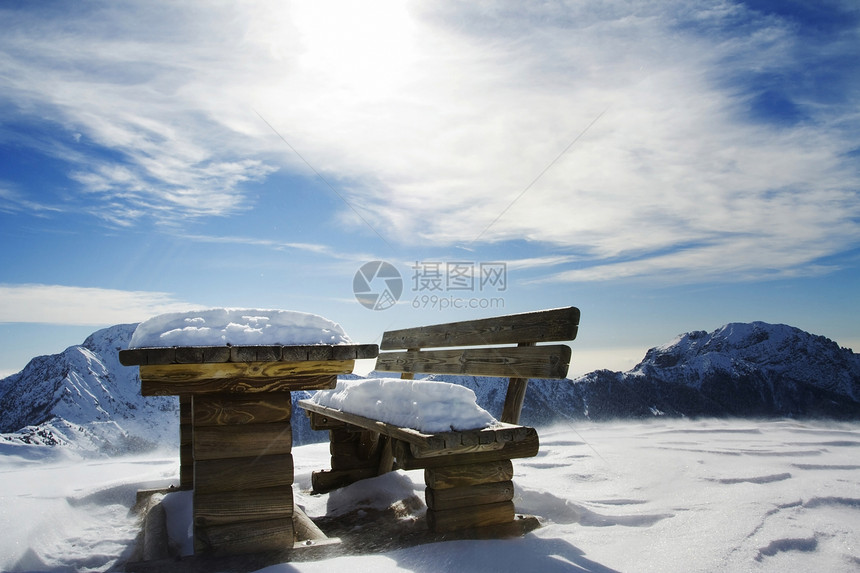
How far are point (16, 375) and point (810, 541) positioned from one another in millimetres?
30776

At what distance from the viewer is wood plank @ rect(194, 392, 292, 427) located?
2.74m

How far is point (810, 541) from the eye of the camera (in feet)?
9.90

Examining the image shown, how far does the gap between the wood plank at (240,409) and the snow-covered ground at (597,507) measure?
760mm

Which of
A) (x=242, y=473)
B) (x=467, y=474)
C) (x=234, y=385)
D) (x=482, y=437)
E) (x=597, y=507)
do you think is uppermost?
(x=234, y=385)

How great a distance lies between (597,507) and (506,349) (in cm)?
139

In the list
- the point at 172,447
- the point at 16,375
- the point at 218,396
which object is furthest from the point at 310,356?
the point at 16,375

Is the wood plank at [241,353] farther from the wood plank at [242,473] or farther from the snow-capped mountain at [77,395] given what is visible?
the snow-capped mountain at [77,395]

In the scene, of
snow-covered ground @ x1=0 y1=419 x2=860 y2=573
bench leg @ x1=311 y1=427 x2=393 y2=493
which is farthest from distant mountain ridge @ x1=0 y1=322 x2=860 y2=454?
bench leg @ x1=311 y1=427 x2=393 y2=493

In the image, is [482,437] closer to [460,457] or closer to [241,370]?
[460,457]

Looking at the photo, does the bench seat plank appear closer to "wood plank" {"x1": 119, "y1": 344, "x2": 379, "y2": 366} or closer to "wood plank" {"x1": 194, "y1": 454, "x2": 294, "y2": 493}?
"wood plank" {"x1": 119, "y1": 344, "x2": 379, "y2": 366}

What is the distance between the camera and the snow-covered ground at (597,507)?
2.67 meters

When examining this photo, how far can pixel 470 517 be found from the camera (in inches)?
117

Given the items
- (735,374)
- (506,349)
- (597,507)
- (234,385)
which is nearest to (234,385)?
(234,385)

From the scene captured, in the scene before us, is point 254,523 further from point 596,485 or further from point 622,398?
point 622,398
